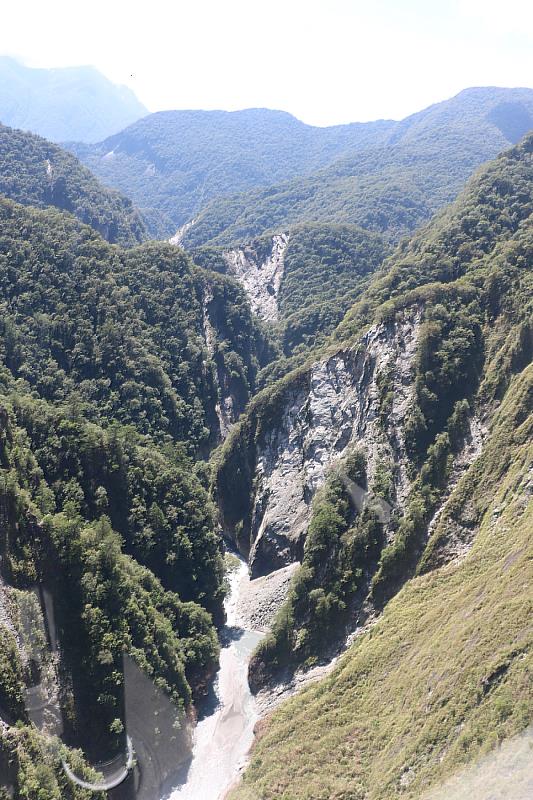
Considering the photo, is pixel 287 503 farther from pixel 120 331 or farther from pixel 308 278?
pixel 308 278

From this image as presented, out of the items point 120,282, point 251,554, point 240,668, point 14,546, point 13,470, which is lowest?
point 240,668

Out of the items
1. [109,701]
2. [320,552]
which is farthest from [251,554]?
[109,701]

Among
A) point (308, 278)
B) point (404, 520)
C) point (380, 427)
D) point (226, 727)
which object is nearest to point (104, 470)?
point (226, 727)

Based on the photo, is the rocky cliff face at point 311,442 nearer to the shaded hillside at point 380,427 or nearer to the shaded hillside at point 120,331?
the shaded hillside at point 380,427

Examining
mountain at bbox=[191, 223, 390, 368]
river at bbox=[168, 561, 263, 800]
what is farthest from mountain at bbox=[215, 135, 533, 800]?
mountain at bbox=[191, 223, 390, 368]

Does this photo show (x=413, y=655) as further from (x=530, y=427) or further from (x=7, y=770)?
(x=7, y=770)
